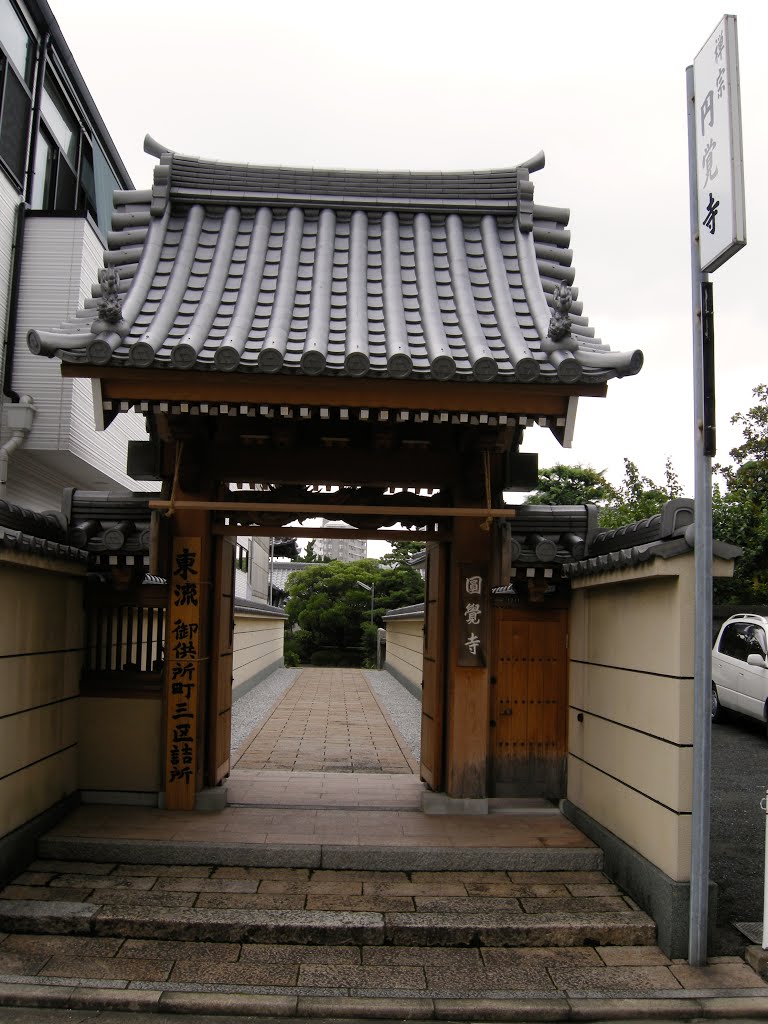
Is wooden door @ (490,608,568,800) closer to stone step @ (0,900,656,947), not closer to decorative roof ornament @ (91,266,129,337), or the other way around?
stone step @ (0,900,656,947)

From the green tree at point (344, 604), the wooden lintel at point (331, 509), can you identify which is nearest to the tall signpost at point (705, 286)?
the wooden lintel at point (331, 509)

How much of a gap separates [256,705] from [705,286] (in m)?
15.3

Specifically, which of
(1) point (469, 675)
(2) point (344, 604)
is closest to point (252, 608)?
(1) point (469, 675)

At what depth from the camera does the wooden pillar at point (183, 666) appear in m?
8.08

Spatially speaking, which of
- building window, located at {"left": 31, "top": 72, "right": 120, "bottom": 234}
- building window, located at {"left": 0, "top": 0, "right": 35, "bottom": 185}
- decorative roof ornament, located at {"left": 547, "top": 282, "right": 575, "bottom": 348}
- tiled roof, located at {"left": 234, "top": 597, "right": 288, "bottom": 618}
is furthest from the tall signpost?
tiled roof, located at {"left": 234, "top": 597, "right": 288, "bottom": 618}

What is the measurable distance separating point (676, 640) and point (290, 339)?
4.01m

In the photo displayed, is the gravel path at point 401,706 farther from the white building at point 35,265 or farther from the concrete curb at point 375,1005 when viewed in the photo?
the white building at point 35,265

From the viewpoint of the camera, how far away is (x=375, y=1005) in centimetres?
516

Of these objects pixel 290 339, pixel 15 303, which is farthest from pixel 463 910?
pixel 15 303

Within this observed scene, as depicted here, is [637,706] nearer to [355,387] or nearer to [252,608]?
[355,387]

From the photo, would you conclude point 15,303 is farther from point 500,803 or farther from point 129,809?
point 500,803

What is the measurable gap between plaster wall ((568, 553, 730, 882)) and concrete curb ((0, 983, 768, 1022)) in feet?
2.93

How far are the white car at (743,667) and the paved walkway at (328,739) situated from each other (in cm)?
618

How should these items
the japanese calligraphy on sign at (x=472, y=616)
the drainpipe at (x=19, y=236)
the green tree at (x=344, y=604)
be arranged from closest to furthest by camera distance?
the japanese calligraphy on sign at (x=472, y=616), the drainpipe at (x=19, y=236), the green tree at (x=344, y=604)
